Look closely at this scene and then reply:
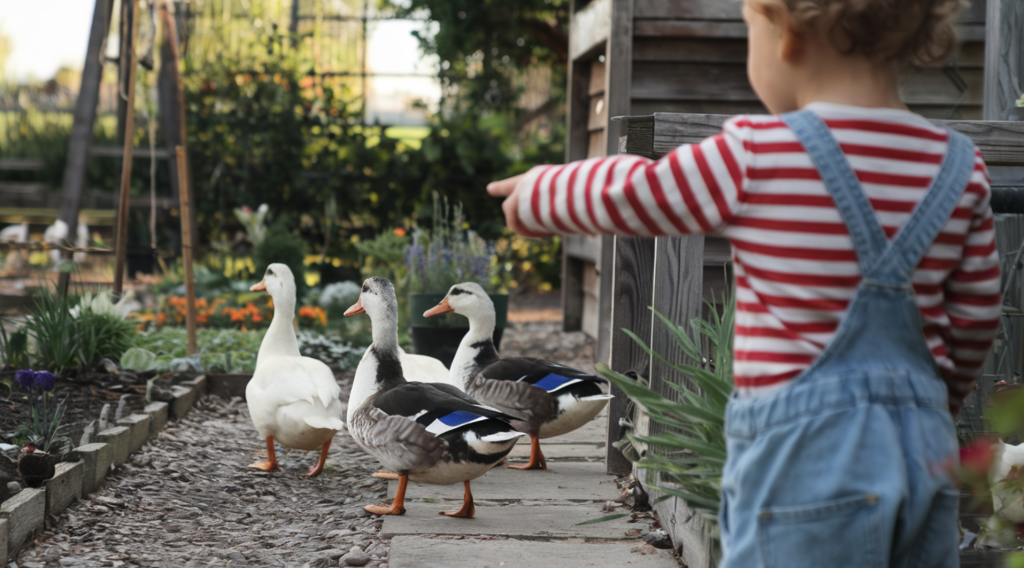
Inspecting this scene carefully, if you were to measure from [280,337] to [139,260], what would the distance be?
7.05 meters

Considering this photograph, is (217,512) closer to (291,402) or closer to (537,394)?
(291,402)

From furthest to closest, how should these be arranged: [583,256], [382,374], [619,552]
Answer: [583,256], [382,374], [619,552]

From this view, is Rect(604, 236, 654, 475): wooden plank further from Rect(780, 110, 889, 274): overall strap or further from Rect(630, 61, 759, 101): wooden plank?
Rect(630, 61, 759, 101): wooden plank

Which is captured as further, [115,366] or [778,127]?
[115,366]

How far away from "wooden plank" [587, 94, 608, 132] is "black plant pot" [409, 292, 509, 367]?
175 centimetres

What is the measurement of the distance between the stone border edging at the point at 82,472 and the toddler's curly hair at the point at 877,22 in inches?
96.8

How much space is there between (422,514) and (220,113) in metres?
7.69

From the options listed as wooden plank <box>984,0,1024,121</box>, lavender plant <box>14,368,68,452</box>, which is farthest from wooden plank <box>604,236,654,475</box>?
lavender plant <box>14,368,68,452</box>

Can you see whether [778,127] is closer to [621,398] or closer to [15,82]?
[621,398]

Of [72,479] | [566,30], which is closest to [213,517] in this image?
[72,479]

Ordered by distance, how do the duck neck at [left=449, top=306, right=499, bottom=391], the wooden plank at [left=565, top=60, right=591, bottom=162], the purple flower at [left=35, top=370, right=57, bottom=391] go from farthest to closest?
1. the wooden plank at [left=565, top=60, right=591, bottom=162]
2. the duck neck at [left=449, top=306, right=499, bottom=391]
3. the purple flower at [left=35, top=370, right=57, bottom=391]

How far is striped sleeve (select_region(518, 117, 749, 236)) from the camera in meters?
1.20

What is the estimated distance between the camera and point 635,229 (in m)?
1.27

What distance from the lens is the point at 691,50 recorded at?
565 cm
